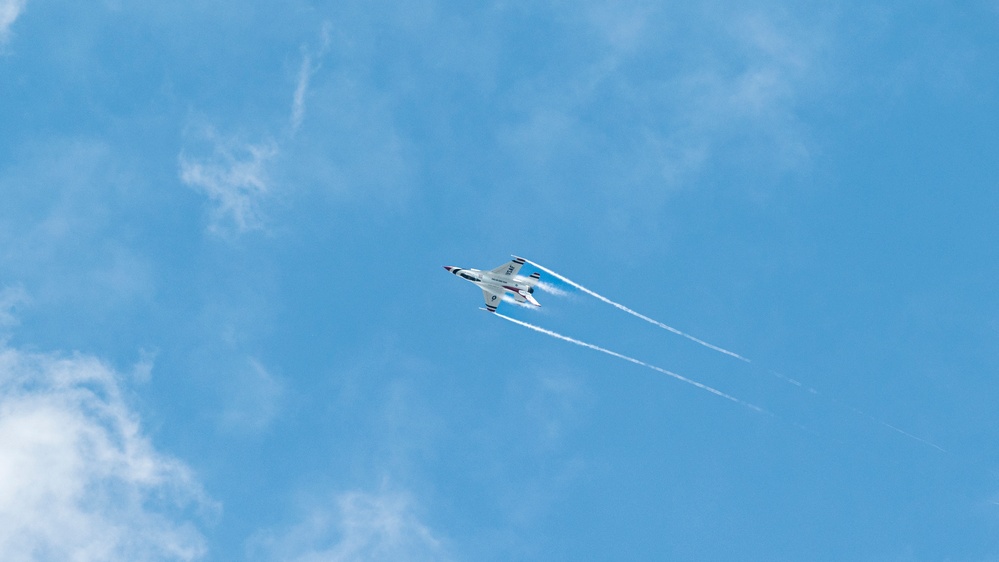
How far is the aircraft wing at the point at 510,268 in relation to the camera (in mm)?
129500

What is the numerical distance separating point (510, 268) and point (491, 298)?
689cm

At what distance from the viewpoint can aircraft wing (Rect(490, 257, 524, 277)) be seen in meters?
130

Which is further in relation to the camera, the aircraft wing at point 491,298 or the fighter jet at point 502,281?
the aircraft wing at point 491,298

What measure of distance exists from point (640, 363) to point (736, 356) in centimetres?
1340

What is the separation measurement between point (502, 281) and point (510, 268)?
2457 mm

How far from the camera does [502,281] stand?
131 m

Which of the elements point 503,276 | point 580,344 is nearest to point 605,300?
point 580,344

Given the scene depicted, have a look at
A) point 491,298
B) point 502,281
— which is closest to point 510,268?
point 502,281

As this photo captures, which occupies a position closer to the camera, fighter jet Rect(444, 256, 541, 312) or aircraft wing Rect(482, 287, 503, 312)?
fighter jet Rect(444, 256, 541, 312)

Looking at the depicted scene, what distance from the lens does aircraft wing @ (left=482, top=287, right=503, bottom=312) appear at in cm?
13338

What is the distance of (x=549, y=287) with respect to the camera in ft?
429

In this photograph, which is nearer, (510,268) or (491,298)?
(510,268)

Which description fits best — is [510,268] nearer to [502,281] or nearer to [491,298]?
[502,281]

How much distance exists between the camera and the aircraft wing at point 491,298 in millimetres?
133375
